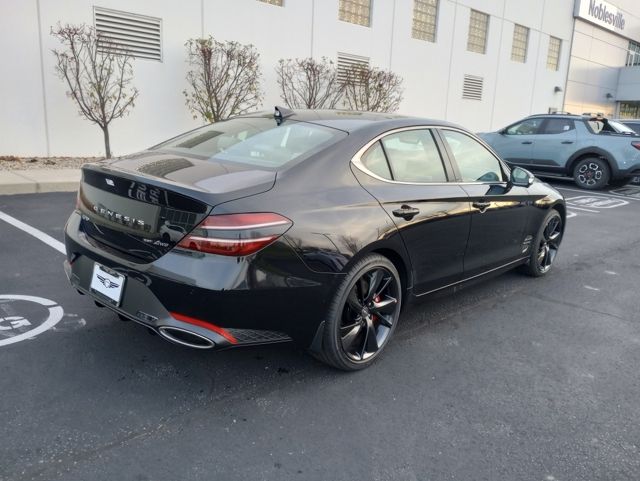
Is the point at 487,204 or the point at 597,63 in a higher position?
the point at 597,63

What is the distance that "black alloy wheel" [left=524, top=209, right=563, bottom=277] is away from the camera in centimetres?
514

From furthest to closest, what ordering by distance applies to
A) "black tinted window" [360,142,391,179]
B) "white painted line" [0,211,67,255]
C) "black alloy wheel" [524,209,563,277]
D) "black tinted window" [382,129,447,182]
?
"white painted line" [0,211,67,255] < "black alloy wheel" [524,209,563,277] < "black tinted window" [382,129,447,182] < "black tinted window" [360,142,391,179]

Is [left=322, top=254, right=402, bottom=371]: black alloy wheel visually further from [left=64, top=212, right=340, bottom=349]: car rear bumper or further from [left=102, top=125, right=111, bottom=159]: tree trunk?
[left=102, top=125, right=111, bottom=159]: tree trunk

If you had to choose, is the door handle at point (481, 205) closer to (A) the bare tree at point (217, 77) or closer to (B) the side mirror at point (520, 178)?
(B) the side mirror at point (520, 178)

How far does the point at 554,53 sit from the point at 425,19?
34.1 feet

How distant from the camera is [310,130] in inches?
135

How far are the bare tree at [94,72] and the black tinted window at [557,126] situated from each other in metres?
9.31

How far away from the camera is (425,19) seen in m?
17.9

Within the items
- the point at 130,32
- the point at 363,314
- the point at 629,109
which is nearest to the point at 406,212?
the point at 363,314

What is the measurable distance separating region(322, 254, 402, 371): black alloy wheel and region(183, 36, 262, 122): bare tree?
9878 millimetres

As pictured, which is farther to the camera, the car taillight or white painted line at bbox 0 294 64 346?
white painted line at bbox 0 294 64 346

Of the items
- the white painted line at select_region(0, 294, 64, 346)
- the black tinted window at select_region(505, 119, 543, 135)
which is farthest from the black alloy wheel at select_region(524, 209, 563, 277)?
the black tinted window at select_region(505, 119, 543, 135)

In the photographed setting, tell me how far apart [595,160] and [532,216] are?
27.8 feet

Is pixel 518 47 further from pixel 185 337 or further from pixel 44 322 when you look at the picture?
pixel 185 337
